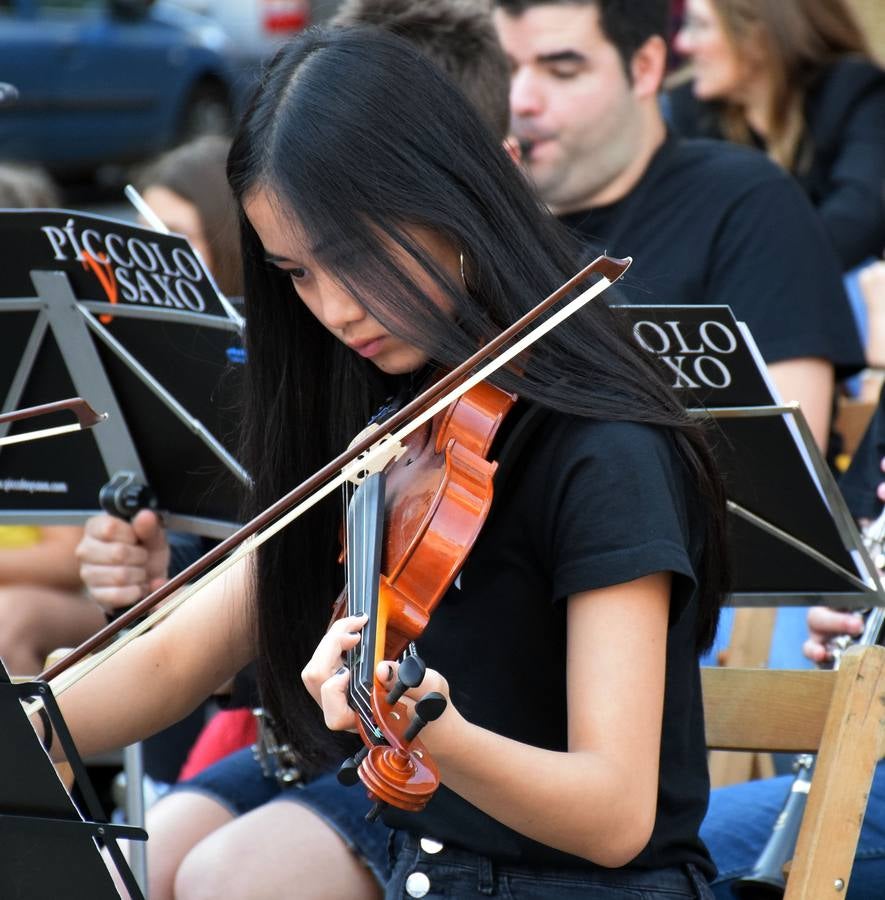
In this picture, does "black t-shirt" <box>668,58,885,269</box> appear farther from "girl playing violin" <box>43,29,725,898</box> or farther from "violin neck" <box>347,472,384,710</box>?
"violin neck" <box>347,472,384,710</box>

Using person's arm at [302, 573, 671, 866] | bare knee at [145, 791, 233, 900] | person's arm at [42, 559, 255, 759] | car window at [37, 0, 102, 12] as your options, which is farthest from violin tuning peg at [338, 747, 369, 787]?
car window at [37, 0, 102, 12]

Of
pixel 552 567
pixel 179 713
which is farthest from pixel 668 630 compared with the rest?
pixel 179 713

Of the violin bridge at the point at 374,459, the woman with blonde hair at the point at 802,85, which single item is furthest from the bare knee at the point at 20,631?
the woman with blonde hair at the point at 802,85

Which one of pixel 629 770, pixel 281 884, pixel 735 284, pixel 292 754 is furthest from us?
pixel 735 284

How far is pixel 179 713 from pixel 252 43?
8.24 m

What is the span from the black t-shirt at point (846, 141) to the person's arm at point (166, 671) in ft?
6.76

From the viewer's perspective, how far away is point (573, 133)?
2705 mm

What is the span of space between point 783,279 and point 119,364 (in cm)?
113

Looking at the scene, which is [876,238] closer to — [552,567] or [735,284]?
[735,284]

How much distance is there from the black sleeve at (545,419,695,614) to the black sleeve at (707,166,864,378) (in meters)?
1.18

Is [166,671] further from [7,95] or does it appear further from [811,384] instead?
[811,384]

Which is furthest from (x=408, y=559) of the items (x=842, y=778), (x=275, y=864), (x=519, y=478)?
(x=275, y=864)

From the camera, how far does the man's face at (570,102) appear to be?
2684 millimetres

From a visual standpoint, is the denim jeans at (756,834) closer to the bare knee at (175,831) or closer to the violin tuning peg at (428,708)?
the bare knee at (175,831)
